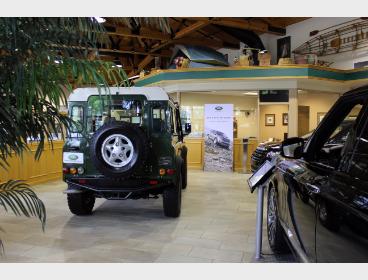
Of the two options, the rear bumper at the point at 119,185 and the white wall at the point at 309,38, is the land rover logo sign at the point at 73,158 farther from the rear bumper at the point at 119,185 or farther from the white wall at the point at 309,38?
the white wall at the point at 309,38

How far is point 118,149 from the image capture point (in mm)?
4375

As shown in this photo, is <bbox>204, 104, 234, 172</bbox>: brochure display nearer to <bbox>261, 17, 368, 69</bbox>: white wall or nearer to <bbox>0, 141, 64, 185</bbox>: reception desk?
<bbox>261, 17, 368, 69</bbox>: white wall

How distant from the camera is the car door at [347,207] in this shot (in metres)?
1.45

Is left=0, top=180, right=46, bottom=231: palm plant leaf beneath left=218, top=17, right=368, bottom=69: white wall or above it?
beneath

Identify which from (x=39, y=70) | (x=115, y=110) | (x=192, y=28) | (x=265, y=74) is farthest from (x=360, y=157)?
(x=192, y=28)

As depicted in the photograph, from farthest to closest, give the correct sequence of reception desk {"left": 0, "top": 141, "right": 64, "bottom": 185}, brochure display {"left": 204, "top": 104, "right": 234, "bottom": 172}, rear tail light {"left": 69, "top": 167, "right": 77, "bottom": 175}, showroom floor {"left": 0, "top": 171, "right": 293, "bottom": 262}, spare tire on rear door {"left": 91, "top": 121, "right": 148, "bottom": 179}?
brochure display {"left": 204, "top": 104, "right": 234, "bottom": 172}
reception desk {"left": 0, "top": 141, "right": 64, "bottom": 185}
rear tail light {"left": 69, "top": 167, "right": 77, "bottom": 175}
spare tire on rear door {"left": 91, "top": 121, "right": 148, "bottom": 179}
showroom floor {"left": 0, "top": 171, "right": 293, "bottom": 262}

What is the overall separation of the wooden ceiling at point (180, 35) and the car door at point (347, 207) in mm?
7283

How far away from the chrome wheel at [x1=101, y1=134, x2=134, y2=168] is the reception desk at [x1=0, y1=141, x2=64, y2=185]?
10.1 feet

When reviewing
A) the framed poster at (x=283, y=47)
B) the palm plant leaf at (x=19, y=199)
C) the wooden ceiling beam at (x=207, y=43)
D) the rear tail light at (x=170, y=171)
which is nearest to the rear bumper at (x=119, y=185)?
the rear tail light at (x=170, y=171)

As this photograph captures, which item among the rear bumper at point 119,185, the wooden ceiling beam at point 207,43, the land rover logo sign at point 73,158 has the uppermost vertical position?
the wooden ceiling beam at point 207,43

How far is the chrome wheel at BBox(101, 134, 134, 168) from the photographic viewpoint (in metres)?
4.34

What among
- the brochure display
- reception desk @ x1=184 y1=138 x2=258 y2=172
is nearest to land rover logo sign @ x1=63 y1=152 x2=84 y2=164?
the brochure display

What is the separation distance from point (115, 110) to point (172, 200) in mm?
1520

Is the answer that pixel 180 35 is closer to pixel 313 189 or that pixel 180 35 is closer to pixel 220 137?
pixel 220 137
